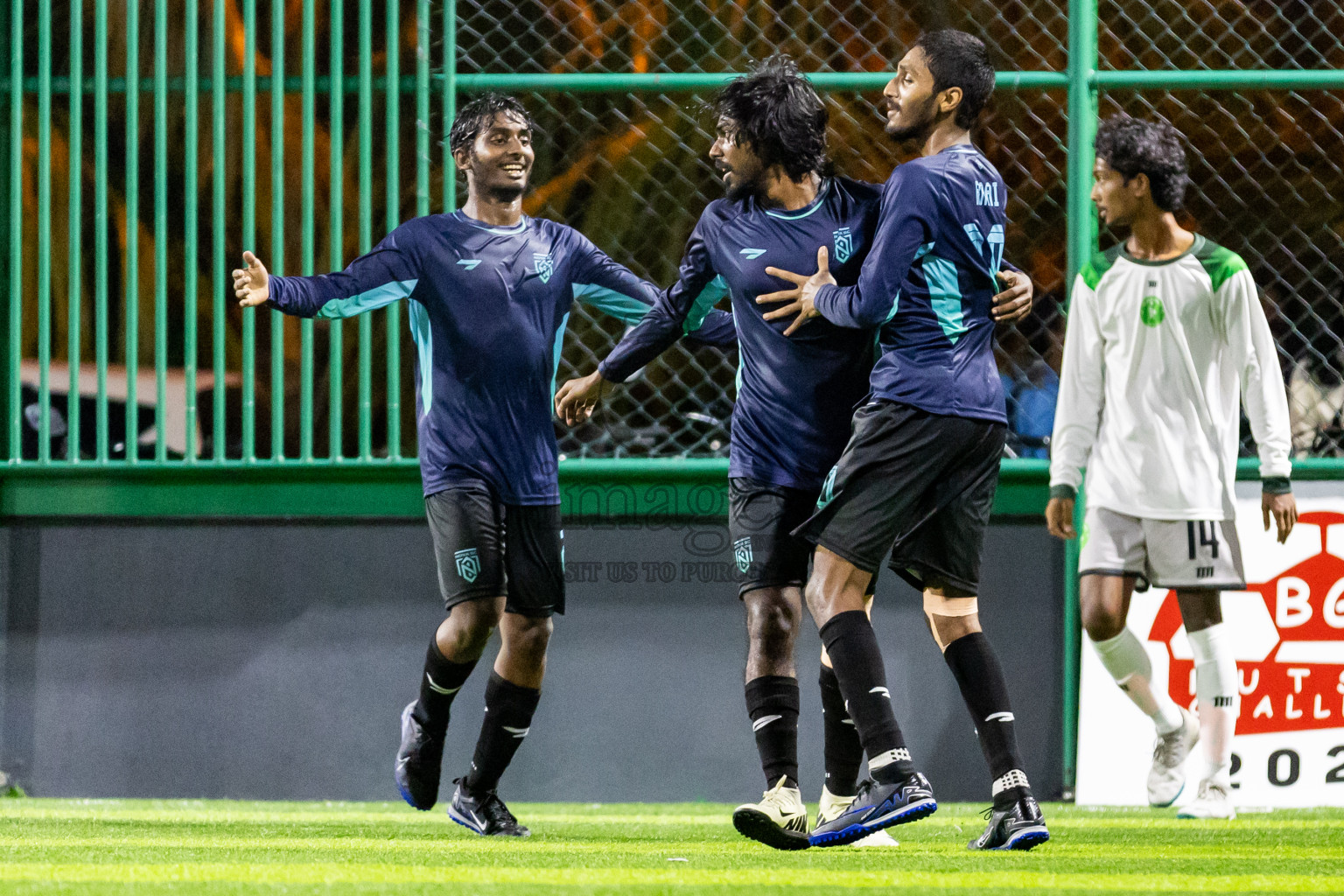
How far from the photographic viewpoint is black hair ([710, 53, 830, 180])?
4578 mm

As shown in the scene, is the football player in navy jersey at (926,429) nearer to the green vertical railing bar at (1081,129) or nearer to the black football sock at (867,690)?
the black football sock at (867,690)

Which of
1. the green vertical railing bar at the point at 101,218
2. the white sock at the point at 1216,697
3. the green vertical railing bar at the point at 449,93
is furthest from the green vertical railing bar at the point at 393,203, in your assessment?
the white sock at the point at 1216,697

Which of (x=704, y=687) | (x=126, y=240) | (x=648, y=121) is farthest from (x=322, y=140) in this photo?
(x=704, y=687)

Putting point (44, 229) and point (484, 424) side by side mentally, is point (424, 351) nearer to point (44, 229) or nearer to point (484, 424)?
point (484, 424)

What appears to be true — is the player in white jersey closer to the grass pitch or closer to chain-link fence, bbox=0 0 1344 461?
the grass pitch

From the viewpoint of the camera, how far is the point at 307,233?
6918mm

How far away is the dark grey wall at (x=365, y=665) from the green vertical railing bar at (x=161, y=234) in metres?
0.50

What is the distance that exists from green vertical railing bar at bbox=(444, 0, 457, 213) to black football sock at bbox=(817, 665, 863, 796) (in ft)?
9.67

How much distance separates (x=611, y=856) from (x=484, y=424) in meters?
1.55

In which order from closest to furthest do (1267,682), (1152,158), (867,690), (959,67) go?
(867,690), (959,67), (1152,158), (1267,682)

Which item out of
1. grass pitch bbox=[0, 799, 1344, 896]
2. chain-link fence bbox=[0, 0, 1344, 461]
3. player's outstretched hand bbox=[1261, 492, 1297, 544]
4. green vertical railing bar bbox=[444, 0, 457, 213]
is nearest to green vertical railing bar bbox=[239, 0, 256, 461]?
chain-link fence bbox=[0, 0, 1344, 461]

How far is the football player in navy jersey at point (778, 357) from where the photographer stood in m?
4.50

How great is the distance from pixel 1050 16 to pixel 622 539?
280cm

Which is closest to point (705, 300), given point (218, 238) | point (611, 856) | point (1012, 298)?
point (1012, 298)
